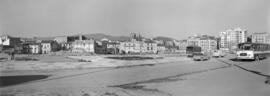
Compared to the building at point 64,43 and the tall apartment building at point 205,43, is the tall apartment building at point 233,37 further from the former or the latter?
the building at point 64,43

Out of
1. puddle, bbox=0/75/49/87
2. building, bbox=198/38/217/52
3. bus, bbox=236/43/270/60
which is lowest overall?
puddle, bbox=0/75/49/87

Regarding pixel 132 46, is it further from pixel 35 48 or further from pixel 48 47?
pixel 35 48

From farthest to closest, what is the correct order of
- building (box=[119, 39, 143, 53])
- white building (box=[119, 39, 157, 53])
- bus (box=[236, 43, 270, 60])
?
building (box=[119, 39, 143, 53]) → white building (box=[119, 39, 157, 53]) → bus (box=[236, 43, 270, 60])

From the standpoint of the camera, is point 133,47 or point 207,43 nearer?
point 133,47

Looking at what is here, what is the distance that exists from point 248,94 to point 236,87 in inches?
62.5

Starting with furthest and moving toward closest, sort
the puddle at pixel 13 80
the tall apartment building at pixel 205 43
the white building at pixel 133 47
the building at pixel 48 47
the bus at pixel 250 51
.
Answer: the tall apartment building at pixel 205 43 → the building at pixel 48 47 → the white building at pixel 133 47 → the bus at pixel 250 51 → the puddle at pixel 13 80

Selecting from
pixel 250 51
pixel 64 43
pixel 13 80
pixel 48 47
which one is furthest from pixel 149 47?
pixel 13 80

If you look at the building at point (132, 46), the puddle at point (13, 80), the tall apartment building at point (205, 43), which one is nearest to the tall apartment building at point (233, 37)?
the tall apartment building at point (205, 43)

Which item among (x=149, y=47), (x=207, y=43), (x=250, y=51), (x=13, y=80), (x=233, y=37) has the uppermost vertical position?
(x=233, y=37)

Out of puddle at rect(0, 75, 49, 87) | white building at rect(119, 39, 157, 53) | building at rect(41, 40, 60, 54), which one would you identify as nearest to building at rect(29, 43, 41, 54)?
building at rect(41, 40, 60, 54)

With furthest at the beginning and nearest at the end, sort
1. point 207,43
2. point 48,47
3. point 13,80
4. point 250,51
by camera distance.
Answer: point 207,43, point 48,47, point 250,51, point 13,80

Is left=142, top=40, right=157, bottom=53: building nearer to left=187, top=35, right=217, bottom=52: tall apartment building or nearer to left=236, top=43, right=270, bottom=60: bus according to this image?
left=187, top=35, right=217, bottom=52: tall apartment building

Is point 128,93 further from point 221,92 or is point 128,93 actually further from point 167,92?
point 221,92

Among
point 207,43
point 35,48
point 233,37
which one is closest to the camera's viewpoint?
point 35,48
